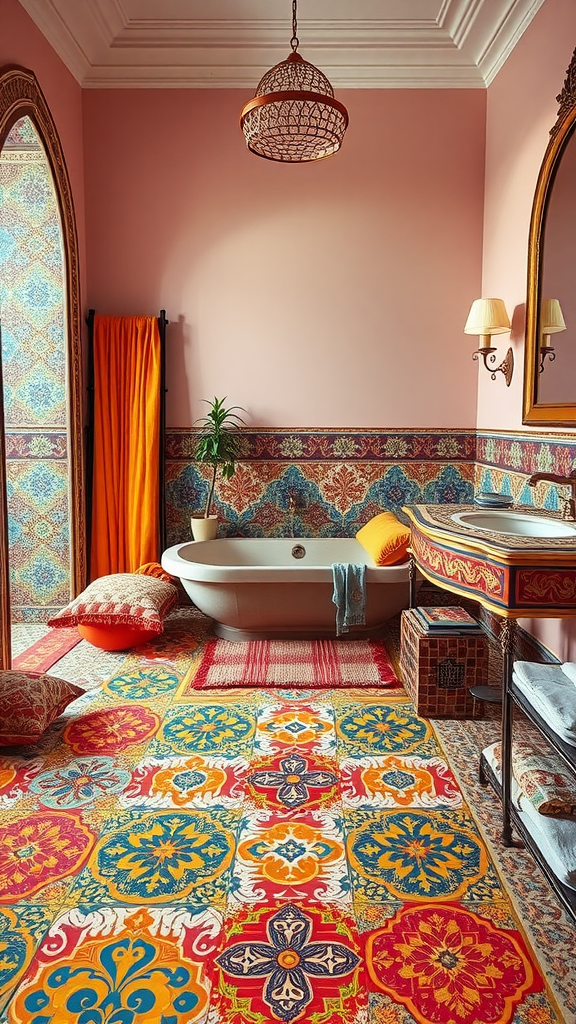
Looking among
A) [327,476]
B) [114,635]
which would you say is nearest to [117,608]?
[114,635]

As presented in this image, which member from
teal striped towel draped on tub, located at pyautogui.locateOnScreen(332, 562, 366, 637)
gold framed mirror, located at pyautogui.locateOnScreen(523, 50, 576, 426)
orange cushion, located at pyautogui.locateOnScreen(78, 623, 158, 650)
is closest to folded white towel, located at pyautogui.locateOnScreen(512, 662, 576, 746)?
gold framed mirror, located at pyautogui.locateOnScreen(523, 50, 576, 426)

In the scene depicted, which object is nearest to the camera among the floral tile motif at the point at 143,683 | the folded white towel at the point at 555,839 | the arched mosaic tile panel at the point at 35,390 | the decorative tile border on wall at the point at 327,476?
the folded white towel at the point at 555,839

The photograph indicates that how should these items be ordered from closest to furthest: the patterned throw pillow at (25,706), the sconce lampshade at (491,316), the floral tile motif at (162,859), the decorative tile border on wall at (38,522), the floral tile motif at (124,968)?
the floral tile motif at (124,968) < the floral tile motif at (162,859) < the patterned throw pillow at (25,706) < the sconce lampshade at (491,316) < the decorative tile border on wall at (38,522)

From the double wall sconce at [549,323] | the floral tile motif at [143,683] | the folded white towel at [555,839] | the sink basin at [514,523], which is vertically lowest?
the floral tile motif at [143,683]

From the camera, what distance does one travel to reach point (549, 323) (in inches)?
146

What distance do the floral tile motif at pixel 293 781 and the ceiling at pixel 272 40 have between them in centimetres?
411

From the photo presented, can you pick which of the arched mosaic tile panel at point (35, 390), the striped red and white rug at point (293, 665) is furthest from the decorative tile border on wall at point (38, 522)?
the striped red and white rug at point (293, 665)

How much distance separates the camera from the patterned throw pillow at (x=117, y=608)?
4125 mm

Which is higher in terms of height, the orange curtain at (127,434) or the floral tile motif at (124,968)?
the orange curtain at (127,434)

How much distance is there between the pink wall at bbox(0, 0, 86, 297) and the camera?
3811mm

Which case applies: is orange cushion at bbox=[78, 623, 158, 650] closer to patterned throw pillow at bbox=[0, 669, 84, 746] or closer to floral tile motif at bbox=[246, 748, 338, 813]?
patterned throw pillow at bbox=[0, 669, 84, 746]

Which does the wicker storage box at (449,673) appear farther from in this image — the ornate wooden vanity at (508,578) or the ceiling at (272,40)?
the ceiling at (272,40)

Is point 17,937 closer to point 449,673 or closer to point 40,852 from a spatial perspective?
point 40,852

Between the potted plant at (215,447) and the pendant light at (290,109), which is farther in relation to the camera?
the potted plant at (215,447)
